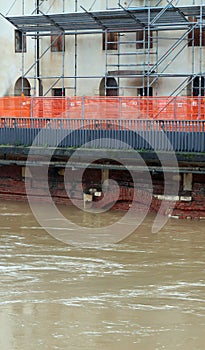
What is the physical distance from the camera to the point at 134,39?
30.2 m

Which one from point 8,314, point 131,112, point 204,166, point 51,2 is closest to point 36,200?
point 131,112

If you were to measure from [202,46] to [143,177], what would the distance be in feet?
25.6

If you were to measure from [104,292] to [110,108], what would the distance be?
12.0 metres

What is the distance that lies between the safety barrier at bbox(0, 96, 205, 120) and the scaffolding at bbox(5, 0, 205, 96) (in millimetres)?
2551

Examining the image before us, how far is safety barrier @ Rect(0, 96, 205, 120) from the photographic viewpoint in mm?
24875

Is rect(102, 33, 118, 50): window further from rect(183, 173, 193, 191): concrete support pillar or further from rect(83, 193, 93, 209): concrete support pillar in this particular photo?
rect(183, 173, 193, 191): concrete support pillar

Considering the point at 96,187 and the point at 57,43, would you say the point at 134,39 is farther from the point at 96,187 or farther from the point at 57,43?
the point at 96,187

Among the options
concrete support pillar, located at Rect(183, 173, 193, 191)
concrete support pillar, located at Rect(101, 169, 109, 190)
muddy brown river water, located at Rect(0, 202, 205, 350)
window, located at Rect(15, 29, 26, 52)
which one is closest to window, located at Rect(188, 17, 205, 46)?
concrete support pillar, located at Rect(101, 169, 109, 190)

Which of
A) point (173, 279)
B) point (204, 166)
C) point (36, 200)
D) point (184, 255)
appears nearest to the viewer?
point (173, 279)

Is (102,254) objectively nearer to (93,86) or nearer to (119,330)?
(119,330)

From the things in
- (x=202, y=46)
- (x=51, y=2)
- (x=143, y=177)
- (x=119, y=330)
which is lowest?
(x=119, y=330)

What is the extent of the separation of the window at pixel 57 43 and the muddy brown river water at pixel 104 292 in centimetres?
1241

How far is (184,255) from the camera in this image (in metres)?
17.9

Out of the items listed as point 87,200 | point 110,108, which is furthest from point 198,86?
point 87,200
